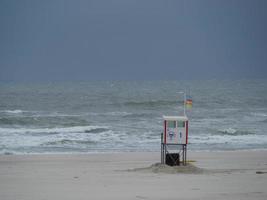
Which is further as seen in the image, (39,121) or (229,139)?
(39,121)

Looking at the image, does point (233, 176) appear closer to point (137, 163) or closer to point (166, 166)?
point (166, 166)

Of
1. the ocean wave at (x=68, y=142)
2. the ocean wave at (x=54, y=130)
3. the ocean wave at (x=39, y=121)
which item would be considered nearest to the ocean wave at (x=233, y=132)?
the ocean wave at (x=54, y=130)

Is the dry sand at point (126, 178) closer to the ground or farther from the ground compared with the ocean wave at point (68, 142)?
closer to the ground

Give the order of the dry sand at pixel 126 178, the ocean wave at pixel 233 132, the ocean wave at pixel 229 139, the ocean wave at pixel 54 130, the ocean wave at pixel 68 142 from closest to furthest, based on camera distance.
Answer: the dry sand at pixel 126 178
the ocean wave at pixel 68 142
the ocean wave at pixel 229 139
the ocean wave at pixel 233 132
the ocean wave at pixel 54 130

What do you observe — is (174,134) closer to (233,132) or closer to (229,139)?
(229,139)

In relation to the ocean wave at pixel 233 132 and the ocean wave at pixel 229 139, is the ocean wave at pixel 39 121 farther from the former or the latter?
the ocean wave at pixel 229 139

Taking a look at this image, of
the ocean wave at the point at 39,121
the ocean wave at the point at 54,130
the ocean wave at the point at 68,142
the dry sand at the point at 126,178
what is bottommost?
the dry sand at the point at 126,178

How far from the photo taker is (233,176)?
522 inches

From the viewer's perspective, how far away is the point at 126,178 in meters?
12.9

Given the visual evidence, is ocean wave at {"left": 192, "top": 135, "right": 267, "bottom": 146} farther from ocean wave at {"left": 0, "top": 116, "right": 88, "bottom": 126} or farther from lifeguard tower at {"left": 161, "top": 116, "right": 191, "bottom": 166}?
ocean wave at {"left": 0, "top": 116, "right": 88, "bottom": 126}

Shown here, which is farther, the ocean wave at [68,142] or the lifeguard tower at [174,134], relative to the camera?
the ocean wave at [68,142]

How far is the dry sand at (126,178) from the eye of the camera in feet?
35.0

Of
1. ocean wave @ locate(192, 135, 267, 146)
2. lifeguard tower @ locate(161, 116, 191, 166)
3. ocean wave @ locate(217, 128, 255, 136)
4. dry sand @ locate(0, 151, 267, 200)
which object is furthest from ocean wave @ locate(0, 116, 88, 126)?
lifeguard tower @ locate(161, 116, 191, 166)

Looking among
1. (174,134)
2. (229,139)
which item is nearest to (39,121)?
(229,139)
